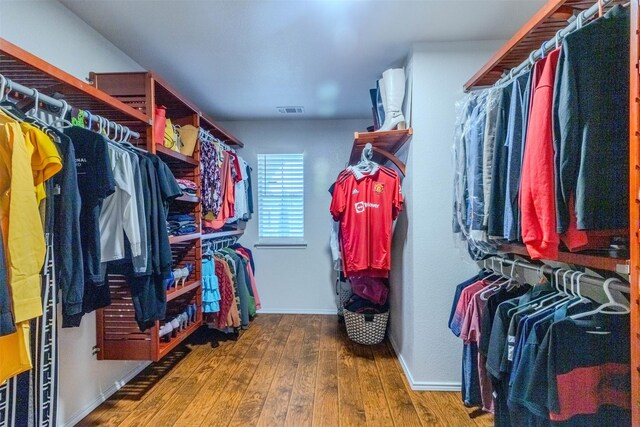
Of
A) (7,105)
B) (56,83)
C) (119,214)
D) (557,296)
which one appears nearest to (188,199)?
(119,214)

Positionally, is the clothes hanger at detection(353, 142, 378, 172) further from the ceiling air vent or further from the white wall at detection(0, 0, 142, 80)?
the white wall at detection(0, 0, 142, 80)

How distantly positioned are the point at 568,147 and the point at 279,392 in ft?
6.76

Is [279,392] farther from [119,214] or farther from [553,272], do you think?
[553,272]

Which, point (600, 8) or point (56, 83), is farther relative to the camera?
point (56, 83)

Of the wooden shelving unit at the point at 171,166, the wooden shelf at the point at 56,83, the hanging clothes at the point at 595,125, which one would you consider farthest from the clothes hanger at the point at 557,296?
the wooden shelf at the point at 56,83

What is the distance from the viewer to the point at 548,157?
0.99 m

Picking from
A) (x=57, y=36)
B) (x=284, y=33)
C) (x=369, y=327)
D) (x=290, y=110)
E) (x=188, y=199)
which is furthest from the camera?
(x=290, y=110)

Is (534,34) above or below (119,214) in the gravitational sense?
above

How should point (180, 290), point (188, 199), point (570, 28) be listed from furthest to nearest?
point (188, 199) < point (180, 290) < point (570, 28)

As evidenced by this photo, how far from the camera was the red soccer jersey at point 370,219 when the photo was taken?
2395mm

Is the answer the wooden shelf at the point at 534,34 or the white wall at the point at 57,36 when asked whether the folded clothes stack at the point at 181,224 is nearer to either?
the white wall at the point at 57,36

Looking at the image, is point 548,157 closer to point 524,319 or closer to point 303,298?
point 524,319

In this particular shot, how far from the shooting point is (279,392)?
6.89ft

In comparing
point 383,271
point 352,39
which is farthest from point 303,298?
point 352,39
